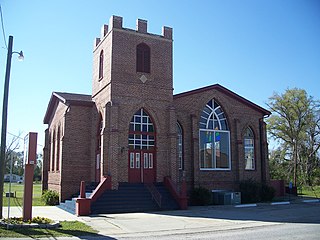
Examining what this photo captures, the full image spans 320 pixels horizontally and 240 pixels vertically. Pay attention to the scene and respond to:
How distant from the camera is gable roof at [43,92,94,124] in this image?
82.4ft

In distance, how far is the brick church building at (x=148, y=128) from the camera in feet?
73.9

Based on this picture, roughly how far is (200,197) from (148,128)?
17.7 feet

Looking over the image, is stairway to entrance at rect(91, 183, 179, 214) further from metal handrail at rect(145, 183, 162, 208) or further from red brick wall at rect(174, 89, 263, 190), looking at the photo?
red brick wall at rect(174, 89, 263, 190)

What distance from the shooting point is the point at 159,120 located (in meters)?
23.5

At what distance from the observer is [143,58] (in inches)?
947

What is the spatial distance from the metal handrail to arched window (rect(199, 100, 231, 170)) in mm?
4897

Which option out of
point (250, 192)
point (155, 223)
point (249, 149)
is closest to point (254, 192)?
point (250, 192)

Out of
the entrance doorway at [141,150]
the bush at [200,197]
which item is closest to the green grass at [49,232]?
the entrance doorway at [141,150]

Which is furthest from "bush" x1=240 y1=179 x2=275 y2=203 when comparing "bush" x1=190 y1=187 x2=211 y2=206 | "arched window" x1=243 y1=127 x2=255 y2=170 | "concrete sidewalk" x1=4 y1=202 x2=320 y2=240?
"concrete sidewalk" x1=4 y1=202 x2=320 y2=240

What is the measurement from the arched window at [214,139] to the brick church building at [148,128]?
0.23 ft

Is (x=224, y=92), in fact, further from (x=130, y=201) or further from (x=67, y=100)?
(x=130, y=201)

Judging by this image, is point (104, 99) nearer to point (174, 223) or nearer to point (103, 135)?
point (103, 135)

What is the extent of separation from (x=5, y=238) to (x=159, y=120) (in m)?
13.6

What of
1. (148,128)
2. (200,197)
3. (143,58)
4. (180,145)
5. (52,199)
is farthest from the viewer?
(180,145)
